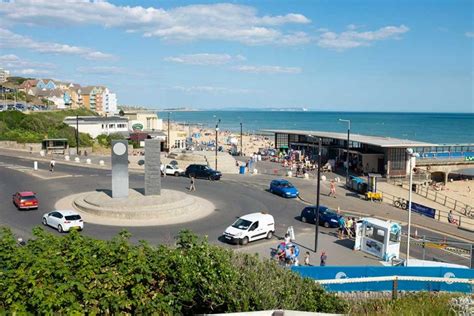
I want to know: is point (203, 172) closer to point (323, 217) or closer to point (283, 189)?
point (283, 189)

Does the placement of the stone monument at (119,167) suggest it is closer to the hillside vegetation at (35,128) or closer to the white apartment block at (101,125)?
the hillside vegetation at (35,128)

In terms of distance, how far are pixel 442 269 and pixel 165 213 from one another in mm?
17154

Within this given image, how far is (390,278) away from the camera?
12.9m

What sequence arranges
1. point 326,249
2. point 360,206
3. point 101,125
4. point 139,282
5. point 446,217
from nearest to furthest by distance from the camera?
1. point 139,282
2. point 326,249
3. point 446,217
4. point 360,206
5. point 101,125

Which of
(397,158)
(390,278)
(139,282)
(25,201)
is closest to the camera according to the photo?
(139,282)

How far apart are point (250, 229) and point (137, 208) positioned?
7.91 m

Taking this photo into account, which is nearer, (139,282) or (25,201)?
(139,282)

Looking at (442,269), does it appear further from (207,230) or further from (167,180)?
(167,180)

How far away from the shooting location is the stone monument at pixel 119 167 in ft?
95.2

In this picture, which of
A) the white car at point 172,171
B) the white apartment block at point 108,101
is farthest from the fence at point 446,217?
the white apartment block at point 108,101

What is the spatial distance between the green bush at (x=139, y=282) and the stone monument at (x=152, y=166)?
20171mm

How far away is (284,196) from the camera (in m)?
35.2

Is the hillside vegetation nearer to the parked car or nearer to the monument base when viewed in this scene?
the parked car

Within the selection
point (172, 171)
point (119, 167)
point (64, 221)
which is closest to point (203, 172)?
point (172, 171)
